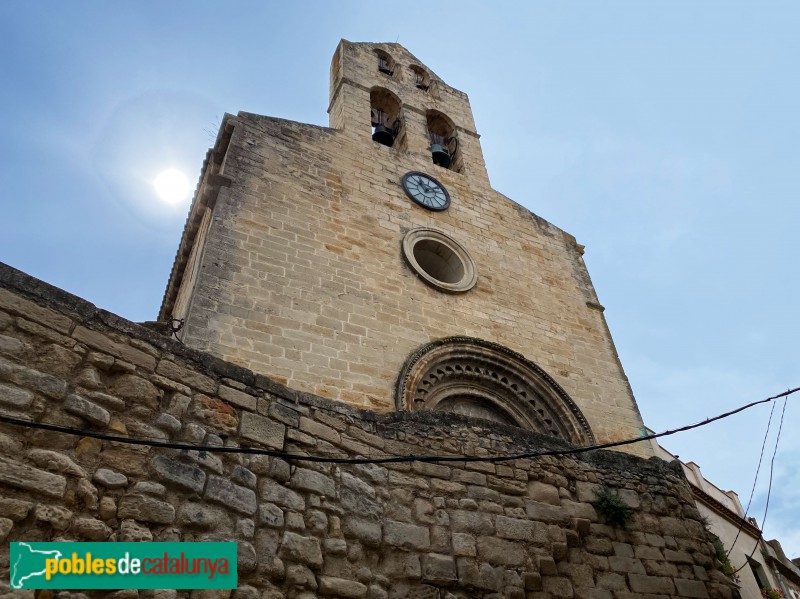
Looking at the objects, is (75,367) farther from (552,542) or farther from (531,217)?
(531,217)

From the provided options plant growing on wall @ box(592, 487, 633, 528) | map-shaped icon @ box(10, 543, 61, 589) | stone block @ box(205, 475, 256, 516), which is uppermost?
plant growing on wall @ box(592, 487, 633, 528)

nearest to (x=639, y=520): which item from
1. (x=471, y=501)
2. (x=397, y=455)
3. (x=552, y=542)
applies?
(x=552, y=542)

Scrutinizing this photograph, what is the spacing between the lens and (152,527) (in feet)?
9.19

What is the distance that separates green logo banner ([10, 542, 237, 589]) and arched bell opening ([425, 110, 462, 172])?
9.54 metres

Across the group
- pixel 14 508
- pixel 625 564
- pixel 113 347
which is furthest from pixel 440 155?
pixel 14 508

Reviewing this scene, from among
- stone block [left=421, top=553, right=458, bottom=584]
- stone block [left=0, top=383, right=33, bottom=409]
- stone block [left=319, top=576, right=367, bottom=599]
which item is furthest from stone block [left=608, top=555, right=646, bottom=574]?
stone block [left=0, top=383, right=33, bottom=409]

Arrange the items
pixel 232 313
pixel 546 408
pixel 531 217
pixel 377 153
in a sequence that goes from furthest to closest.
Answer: pixel 531 217 → pixel 377 153 → pixel 546 408 → pixel 232 313

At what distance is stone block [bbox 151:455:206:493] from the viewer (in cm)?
297

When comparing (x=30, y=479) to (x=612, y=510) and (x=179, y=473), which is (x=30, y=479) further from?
(x=612, y=510)

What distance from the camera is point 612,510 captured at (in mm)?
4652

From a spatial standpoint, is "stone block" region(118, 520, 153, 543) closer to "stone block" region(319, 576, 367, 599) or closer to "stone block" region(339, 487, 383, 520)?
"stone block" region(319, 576, 367, 599)

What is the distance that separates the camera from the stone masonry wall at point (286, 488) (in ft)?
9.01

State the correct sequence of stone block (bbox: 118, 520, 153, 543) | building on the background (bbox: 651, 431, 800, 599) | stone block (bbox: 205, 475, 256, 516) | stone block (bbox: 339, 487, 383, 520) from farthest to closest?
building on the background (bbox: 651, 431, 800, 599)
stone block (bbox: 339, 487, 383, 520)
stone block (bbox: 205, 475, 256, 516)
stone block (bbox: 118, 520, 153, 543)

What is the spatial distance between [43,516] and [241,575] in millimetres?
917
